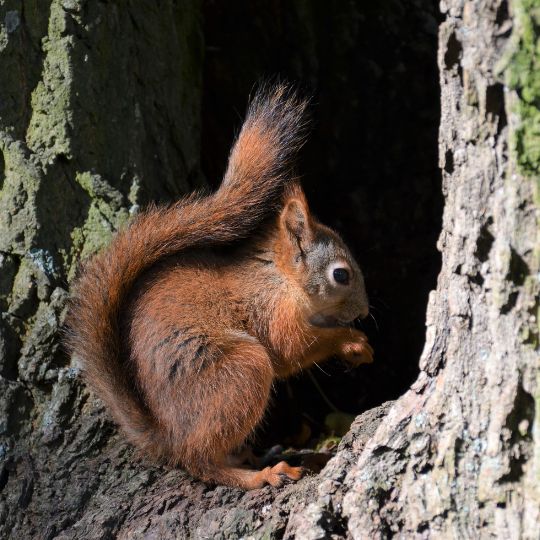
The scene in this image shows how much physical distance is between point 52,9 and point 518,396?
1719 mm

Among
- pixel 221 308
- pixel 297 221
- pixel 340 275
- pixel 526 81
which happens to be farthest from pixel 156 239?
pixel 526 81

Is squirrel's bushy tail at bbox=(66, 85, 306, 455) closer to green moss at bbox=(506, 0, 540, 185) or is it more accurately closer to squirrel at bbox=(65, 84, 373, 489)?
squirrel at bbox=(65, 84, 373, 489)

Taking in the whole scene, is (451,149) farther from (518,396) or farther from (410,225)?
(410,225)

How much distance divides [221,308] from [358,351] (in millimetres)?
494

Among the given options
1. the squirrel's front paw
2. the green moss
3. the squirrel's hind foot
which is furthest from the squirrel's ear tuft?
the green moss

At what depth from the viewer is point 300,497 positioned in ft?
6.13

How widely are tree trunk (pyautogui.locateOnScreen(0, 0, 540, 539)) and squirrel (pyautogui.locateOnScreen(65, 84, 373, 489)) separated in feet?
0.37

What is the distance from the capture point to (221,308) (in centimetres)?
237

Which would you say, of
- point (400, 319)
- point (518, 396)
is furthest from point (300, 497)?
point (400, 319)

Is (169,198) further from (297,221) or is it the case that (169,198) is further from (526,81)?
(526,81)

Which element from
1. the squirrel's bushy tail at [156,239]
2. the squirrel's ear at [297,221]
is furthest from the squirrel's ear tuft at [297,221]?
the squirrel's bushy tail at [156,239]

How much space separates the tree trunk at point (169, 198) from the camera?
142cm

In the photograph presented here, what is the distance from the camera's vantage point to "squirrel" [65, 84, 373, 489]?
2.14 meters

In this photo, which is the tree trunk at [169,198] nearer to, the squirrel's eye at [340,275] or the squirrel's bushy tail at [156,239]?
the squirrel's bushy tail at [156,239]
